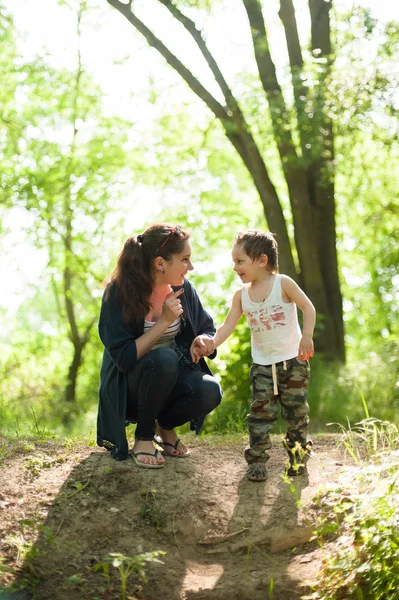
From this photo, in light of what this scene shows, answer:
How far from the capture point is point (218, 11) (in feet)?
29.7

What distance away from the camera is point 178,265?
419 cm

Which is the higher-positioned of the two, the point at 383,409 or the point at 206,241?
the point at 206,241

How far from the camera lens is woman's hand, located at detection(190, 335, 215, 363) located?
14.1ft

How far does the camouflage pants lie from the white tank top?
6cm

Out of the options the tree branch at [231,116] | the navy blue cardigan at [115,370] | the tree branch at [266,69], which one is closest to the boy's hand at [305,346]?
the navy blue cardigan at [115,370]

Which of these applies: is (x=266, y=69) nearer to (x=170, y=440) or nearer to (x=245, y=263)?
(x=245, y=263)

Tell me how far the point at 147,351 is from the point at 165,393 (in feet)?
0.89

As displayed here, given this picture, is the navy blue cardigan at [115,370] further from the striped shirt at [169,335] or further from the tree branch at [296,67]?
the tree branch at [296,67]

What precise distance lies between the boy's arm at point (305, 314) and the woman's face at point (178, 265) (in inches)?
23.8

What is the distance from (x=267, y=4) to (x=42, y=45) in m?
5.65

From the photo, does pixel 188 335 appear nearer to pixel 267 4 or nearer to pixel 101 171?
pixel 267 4

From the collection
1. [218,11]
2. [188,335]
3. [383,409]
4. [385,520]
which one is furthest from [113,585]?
[218,11]

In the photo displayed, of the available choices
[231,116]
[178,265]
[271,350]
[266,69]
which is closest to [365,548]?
[271,350]

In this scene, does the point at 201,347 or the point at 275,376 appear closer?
the point at 275,376
